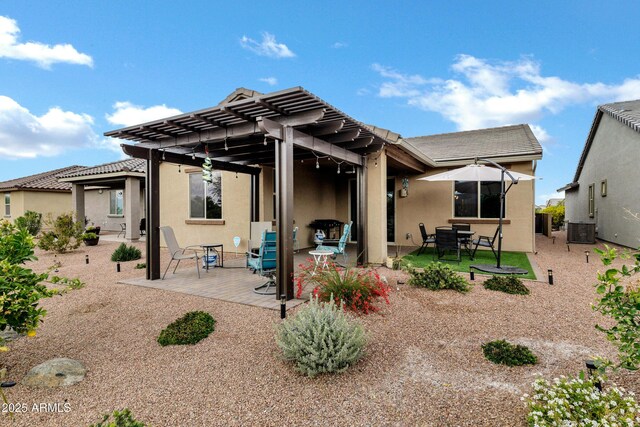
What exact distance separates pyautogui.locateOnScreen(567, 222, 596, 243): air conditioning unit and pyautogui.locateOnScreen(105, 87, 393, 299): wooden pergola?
9.44 m

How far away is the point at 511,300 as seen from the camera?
4785 millimetres

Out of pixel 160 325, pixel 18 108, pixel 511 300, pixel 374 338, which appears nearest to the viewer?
pixel 374 338

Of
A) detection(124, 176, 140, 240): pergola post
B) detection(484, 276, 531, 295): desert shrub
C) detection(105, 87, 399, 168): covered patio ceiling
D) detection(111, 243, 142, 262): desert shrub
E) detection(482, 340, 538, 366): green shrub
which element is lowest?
detection(482, 340, 538, 366): green shrub

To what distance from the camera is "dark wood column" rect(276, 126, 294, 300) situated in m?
4.84

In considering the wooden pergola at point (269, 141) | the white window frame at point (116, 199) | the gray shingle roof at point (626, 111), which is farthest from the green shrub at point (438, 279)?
the white window frame at point (116, 199)

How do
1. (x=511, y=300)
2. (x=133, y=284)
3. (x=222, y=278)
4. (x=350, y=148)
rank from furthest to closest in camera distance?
(x=350, y=148), (x=222, y=278), (x=133, y=284), (x=511, y=300)

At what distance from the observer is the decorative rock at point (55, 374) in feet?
8.71

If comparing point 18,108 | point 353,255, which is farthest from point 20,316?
point 18,108

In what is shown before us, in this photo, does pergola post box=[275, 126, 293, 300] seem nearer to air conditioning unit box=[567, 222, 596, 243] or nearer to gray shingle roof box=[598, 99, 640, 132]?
gray shingle roof box=[598, 99, 640, 132]

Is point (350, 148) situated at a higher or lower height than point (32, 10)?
lower

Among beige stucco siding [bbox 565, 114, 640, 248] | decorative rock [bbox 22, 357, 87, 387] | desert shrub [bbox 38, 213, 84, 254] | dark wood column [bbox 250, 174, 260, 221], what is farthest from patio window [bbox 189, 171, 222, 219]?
beige stucco siding [bbox 565, 114, 640, 248]

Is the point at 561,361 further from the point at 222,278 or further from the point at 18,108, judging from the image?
the point at 18,108

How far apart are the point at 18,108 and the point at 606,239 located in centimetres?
2797

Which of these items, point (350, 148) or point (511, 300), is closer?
point (511, 300)
